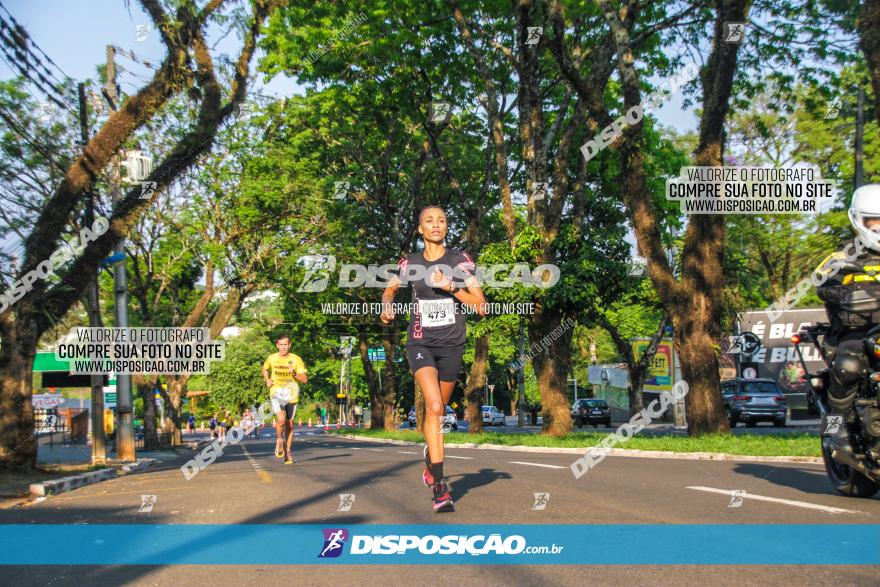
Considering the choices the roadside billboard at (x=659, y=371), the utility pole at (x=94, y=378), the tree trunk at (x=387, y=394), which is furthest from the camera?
the roadside billboard at (x=659, y=371)

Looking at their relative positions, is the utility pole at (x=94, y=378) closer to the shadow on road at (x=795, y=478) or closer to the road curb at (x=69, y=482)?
the road curb at (x=69, y=482)

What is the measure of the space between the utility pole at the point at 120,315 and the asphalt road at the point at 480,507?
8957 mm

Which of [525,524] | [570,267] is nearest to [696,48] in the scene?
[570,267]

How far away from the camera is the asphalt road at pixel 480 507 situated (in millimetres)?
4262

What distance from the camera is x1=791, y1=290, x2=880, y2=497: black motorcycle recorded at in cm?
608

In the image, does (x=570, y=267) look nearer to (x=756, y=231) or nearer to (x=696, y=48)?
(x=696, y=48)

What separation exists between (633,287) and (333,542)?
18.7 meters

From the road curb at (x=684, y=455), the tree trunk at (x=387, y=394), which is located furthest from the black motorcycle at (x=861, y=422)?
the tree trunk at (x=387, y=394)

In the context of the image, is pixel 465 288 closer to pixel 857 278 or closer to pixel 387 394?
pixel 857 278

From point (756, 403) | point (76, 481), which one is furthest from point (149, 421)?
point (756, 403)

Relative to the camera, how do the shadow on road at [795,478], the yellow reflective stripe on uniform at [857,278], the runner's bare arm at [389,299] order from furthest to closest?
the shadow on road at [795,478], the runner's bare arm at [389,299], the yellow reflective stripe on uniform at [857,278]

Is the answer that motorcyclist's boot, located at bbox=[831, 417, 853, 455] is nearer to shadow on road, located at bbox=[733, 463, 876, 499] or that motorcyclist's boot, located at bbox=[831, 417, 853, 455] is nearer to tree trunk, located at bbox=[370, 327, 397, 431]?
shadow on road, located at bbox=[733, 463, 876, 499]

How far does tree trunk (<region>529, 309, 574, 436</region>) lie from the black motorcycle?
581 inches

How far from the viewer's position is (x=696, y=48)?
63.3ft
